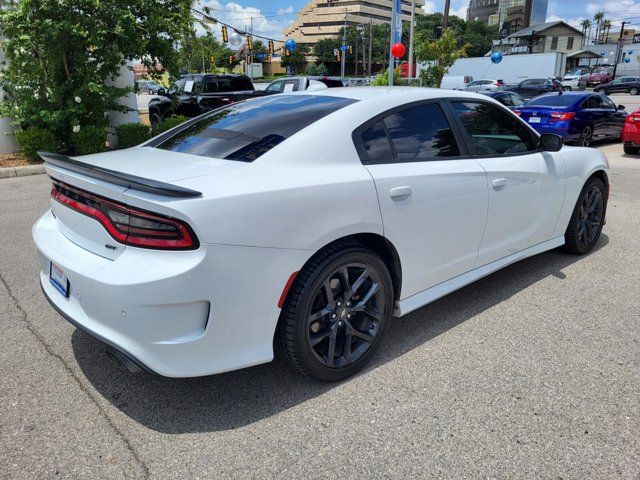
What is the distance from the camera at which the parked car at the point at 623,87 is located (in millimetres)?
43438

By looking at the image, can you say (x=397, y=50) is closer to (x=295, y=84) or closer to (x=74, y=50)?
(x=295, y=84)

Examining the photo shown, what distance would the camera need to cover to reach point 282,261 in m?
2.36

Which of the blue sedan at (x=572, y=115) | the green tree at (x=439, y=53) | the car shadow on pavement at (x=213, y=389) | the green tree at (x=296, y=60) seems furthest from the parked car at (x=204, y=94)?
the green tree at (x=296, y=60)

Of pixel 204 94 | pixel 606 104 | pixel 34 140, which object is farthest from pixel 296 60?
pixel 34 140

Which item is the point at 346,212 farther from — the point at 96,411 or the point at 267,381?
the point at 96,411

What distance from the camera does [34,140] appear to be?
394 inches

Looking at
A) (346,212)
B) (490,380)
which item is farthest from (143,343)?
(490,380)

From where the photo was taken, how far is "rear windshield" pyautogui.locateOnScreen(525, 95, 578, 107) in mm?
12734

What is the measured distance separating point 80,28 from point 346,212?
8619mm

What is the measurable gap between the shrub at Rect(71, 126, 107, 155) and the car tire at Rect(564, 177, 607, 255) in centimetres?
904

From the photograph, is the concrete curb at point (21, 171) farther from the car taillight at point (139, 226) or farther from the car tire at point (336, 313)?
the car tire at point (336, 313)

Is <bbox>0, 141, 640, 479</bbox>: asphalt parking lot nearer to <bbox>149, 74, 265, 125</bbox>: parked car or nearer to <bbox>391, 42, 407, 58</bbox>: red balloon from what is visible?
<bbox>149, 74, 265, 125</bbox>: parked car

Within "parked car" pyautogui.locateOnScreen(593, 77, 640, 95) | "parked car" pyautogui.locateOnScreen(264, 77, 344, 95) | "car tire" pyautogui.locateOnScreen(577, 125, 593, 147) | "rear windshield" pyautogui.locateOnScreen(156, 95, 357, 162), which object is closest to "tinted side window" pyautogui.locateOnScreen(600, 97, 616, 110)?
"car tire" pyautogui.locateOnScreen(577, 125, 593, 147)

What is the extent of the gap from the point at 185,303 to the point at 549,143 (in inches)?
130
